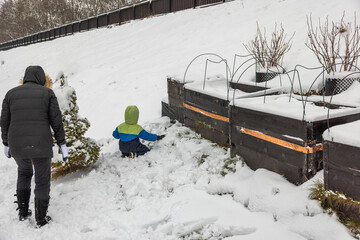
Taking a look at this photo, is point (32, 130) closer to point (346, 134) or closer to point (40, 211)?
point (40, 211)

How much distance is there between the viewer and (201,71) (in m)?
7.68

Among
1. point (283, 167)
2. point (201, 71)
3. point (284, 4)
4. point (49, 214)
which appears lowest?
point (49, 214)

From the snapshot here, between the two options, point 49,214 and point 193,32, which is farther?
point 193,32

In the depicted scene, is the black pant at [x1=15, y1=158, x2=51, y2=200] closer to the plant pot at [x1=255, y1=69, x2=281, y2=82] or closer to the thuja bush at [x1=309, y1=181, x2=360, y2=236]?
the thuja bush at [x1=309, y1=181, x2=360, y2=236]

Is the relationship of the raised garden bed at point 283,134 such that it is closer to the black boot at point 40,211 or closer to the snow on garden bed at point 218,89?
the snow on garden bed at point 218,89

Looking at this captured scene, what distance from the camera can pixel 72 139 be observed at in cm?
446

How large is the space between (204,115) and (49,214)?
2484 millimetres

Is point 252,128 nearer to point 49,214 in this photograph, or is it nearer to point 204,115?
point 204,115

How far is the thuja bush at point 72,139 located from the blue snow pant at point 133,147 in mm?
434

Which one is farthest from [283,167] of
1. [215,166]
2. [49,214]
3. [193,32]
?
[193,32]

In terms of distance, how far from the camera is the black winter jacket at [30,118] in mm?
3311

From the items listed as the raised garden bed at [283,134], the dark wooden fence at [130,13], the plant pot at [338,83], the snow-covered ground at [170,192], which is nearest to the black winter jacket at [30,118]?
the snow-covered ground at [170,192]

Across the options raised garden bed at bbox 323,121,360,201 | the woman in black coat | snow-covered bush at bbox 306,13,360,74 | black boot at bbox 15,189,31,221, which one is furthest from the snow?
black boot at bbox 15,189,31,221

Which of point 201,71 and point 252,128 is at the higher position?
point 201,71
